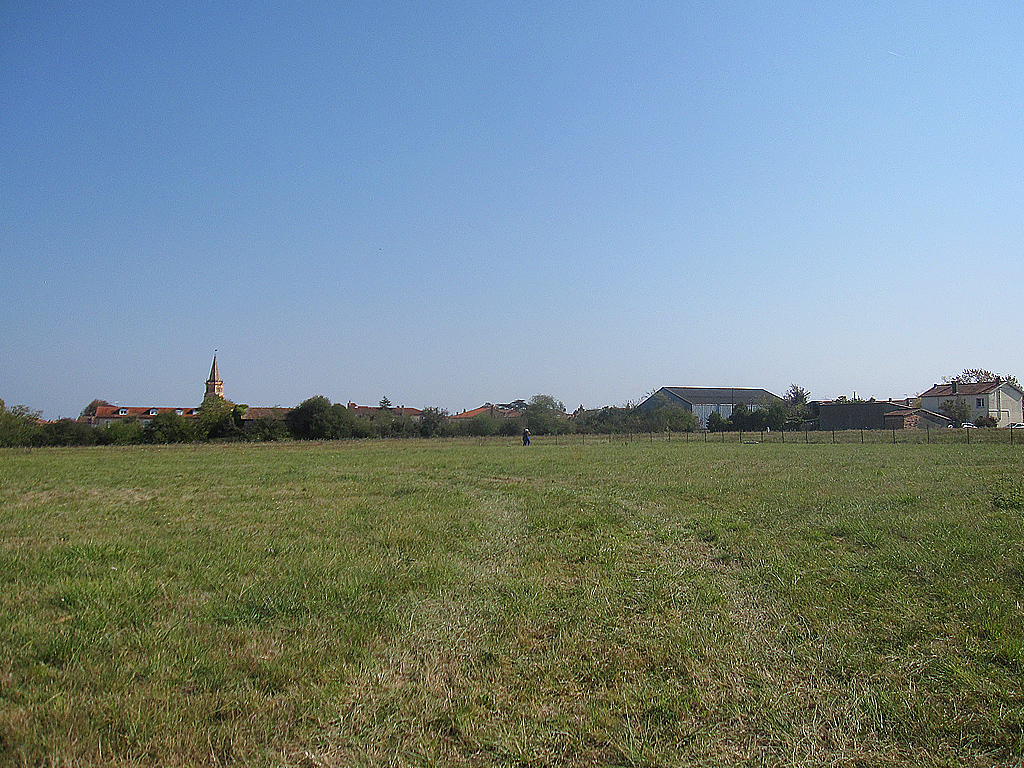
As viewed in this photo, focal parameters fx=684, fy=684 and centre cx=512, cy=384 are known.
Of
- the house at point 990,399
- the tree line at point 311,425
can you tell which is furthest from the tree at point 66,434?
the house at point 990,399

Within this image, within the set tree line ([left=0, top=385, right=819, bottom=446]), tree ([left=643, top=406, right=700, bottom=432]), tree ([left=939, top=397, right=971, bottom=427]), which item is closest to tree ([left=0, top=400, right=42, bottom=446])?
tree line ([left=0, top=385, right=819, bottom=446])

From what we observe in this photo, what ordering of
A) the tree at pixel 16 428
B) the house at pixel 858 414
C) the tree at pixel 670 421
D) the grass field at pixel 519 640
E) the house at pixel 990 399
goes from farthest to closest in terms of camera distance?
the house at pixel 990 399, the tree at pixel 670 421, the house at pixel 858 414, the tree at pixel 16 428, the grass field at pixel 519 640

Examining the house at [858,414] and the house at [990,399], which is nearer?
the house at [858,414]

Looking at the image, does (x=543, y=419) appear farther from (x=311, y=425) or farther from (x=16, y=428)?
(x=16, y=428)

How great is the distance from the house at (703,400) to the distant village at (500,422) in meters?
8.37

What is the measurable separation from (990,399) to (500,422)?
64.5 metres

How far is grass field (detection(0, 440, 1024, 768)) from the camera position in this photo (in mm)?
4109

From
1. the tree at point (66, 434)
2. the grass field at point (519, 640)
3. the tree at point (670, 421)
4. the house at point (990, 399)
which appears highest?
the house at point (990, 399)

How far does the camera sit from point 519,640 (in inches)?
235

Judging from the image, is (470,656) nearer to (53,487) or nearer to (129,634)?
(129,634)

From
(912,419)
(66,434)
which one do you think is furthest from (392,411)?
(912,419)

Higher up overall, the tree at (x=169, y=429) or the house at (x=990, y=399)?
the house at (x=990, y=399)

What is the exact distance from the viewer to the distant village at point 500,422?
73000mm

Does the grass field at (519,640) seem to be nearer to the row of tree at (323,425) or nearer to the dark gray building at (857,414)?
the row of tree at (323,425)
